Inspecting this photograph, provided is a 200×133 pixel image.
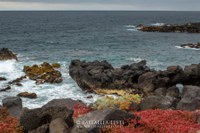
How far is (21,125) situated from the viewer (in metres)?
13.9

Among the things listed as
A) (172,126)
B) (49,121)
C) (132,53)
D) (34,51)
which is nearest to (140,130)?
(172,126)

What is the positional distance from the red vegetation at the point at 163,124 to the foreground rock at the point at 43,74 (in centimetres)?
2918

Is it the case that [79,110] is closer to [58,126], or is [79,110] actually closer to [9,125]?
[9,125]

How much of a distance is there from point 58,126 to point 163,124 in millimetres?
4431

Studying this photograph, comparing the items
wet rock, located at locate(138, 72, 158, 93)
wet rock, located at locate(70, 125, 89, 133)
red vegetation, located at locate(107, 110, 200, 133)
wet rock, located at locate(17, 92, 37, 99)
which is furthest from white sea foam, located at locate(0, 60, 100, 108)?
wet rock, located at locate(70, 125, 89, 133)

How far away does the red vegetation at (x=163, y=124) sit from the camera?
1327 cm

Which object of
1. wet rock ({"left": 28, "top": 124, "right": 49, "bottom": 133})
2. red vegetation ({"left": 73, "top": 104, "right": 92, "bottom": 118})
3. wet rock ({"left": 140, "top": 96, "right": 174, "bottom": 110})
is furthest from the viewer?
wet rock ({"left": 140, "top": 96, "right": 174, "bottom": 110})

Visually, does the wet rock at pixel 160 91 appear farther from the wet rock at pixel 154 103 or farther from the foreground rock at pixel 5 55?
the foreground rock at pixel 5 55

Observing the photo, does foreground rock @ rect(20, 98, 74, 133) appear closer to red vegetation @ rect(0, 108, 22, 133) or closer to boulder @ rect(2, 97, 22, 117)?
red vegetation @ rect(0, 108, 22, 133)

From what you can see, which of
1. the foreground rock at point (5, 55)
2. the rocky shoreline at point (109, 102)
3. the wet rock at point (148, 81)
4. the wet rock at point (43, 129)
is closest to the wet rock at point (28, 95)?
the rocky shoreline at point (109, 102)

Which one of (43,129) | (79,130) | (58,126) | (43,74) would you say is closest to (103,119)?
(79,130)

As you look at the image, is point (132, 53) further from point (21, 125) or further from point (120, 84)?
point (21, 125)

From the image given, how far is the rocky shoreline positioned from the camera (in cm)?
1330

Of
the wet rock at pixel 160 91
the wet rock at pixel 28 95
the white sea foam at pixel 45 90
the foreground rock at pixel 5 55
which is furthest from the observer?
the foreground rock at pixel 5 55
